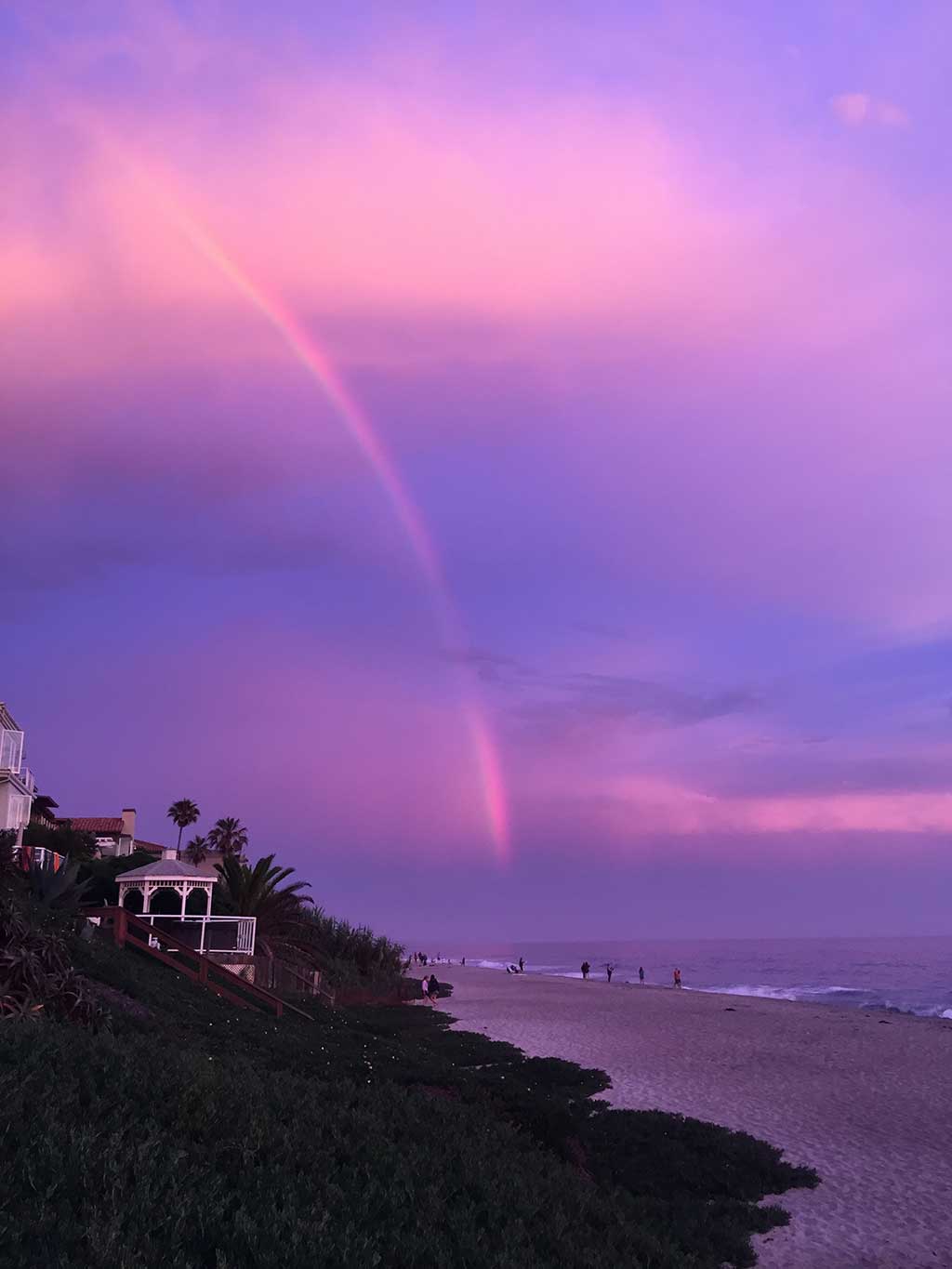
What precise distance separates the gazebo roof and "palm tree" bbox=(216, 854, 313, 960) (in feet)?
16.9

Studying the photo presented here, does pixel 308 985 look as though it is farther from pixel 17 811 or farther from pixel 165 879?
pixel 17 811

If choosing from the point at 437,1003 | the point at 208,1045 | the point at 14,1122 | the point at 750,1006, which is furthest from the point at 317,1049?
the point at 750,1006

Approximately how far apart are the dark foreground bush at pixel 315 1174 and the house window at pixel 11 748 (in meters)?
35.2

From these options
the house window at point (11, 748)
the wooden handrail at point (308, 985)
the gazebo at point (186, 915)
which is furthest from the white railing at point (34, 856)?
the house window at point (11, 748)

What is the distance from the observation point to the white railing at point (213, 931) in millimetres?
30281

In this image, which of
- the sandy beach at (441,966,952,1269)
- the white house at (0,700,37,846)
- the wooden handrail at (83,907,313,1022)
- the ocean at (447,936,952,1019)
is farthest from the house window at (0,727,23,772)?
the ocean at (447,936,952,1019)

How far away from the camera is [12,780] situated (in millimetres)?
44531

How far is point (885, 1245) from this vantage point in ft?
35.4

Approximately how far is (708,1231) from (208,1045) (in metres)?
7.69

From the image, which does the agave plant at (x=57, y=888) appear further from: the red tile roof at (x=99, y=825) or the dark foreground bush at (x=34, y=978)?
the red tile roof at (x=99, y=825)

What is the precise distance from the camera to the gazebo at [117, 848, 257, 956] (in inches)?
1184

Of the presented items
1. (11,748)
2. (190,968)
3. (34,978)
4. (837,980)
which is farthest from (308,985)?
(837,980)

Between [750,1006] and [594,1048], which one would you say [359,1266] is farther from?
[750,1006]

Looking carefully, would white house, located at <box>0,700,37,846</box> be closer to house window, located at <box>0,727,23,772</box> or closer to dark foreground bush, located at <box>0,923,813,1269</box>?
house window, located at <box>0,727,23,772</box>
